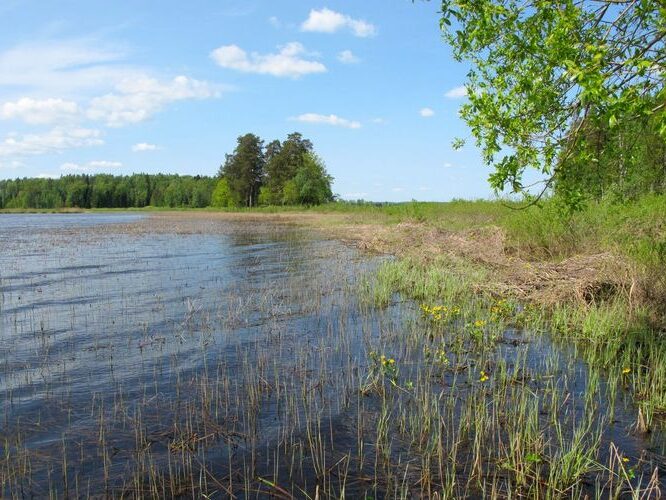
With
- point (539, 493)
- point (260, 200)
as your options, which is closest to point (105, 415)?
point (539, 493)

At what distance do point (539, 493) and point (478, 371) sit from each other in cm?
322

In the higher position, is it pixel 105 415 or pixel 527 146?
pixel 527 146

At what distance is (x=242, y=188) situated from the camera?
96.3 m

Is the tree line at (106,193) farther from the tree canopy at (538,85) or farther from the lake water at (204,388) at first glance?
the tree canopy at (538,85)

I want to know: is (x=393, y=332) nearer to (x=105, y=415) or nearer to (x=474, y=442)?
(x=474, y=442)

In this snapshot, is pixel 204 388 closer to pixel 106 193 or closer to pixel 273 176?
pixel 273 176

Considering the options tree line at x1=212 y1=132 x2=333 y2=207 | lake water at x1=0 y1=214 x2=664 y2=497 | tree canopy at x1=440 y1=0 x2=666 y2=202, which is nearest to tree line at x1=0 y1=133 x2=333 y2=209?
tree line at x1=212 y1=132 x2=333 y2=207

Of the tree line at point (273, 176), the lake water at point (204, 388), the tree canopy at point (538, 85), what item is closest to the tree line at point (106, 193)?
the tree line at point (273, 176)

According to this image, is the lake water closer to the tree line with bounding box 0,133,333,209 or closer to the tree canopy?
the tree canopy

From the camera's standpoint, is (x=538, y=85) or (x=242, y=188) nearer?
(x=538, y=85)

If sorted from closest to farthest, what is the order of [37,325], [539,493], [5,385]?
1. [539,493]
2. [5,385]
3. [37,325]

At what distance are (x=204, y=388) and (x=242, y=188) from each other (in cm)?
9186

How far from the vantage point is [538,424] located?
6.05 m

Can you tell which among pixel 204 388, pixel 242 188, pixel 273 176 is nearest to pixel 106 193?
pixel 242 188
